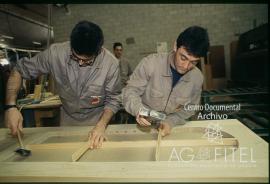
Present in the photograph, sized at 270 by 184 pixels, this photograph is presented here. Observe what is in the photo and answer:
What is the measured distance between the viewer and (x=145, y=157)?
3.74 feet

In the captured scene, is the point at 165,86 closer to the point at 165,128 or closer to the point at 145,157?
the point at 165,128

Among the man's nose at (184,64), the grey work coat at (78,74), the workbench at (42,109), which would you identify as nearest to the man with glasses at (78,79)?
the grey work coat at (78,74)

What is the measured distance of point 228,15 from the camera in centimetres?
538

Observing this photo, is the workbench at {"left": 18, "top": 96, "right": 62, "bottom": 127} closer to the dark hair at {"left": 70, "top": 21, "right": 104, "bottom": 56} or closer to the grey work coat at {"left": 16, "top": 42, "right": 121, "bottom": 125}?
the grey work coat at {"left": 16, "top": 42, "right": 121, "bottom": 125}

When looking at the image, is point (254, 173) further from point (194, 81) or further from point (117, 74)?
point (117, 74)

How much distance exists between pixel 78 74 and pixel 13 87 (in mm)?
402

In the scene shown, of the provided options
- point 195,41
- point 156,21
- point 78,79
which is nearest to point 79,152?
point 78,79

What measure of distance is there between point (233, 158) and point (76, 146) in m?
0.73

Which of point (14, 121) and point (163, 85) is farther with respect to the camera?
point (163, 85)

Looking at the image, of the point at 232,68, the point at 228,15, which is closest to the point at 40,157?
the point at 232,68

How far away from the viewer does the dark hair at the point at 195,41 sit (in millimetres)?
1352

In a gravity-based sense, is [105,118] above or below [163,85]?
below

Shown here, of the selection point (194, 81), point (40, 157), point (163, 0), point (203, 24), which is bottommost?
point (40, 157)

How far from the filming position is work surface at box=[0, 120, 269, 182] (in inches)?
34.8
